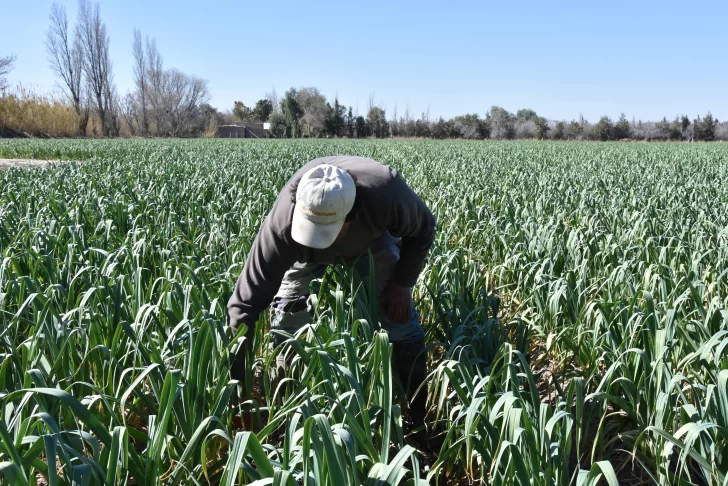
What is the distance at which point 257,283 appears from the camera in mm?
2328

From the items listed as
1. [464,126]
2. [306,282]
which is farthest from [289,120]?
[306,282]

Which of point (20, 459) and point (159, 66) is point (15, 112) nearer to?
point (159, 66)

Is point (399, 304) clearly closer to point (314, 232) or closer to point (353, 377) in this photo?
point (314, 232)

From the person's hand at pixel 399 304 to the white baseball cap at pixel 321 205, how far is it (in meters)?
0.68

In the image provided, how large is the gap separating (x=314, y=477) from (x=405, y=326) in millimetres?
1391

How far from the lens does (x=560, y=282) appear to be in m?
2.99

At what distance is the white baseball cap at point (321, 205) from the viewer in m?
2.12

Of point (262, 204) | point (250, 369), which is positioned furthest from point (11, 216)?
point (250, 369)

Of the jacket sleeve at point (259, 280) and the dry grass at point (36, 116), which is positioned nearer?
the jacket sleeve at point (259, 280)

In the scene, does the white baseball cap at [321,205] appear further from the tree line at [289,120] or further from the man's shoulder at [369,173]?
the tree line at [289,120]

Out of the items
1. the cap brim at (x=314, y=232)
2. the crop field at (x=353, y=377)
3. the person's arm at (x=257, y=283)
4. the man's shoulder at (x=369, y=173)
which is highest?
the man's shoulder at (x=369, y=173)

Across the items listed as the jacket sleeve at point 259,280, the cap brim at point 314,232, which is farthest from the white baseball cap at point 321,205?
the jacket sleeve at point 259,280

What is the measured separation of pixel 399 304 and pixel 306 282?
0.50 m

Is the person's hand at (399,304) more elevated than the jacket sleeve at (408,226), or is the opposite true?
the jacket sleeve at (408,226)
